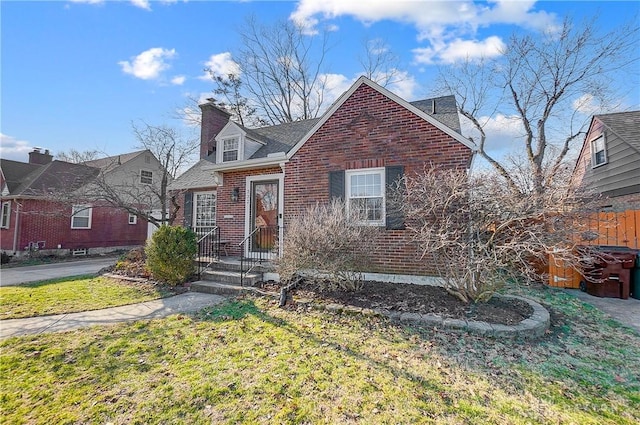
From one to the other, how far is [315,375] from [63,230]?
18.3m

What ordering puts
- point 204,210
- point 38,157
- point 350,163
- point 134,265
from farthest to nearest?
point 38,157 < point 204,210 < point 134,265 < point 350,163

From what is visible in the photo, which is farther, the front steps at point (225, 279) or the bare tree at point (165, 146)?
the bare tree at point (165, 146)

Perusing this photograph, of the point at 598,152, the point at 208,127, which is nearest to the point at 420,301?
the point at 208,127

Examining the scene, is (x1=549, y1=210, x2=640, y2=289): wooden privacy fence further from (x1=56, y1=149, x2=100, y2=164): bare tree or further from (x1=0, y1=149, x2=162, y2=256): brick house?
(x1=56, y1=149, x2=100, y2=164): bare tree

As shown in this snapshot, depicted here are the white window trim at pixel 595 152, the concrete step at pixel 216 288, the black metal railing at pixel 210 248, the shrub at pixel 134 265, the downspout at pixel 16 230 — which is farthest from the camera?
the downspout at pixel 16 230

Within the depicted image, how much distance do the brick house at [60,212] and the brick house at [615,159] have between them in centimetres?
1860

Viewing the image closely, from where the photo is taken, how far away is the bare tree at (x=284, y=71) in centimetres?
2117

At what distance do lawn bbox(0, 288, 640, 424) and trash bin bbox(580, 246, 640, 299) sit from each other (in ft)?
9.50

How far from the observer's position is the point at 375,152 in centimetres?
729

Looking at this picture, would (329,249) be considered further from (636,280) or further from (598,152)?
(598,152)

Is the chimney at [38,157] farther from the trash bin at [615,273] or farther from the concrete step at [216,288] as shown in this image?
the trash bin at [615,273]

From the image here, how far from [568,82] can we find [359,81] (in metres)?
12.4

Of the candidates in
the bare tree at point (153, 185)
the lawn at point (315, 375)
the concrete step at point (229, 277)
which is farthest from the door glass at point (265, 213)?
the lawn at point (315, 375)

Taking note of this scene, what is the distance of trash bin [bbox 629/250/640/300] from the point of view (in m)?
6.88
